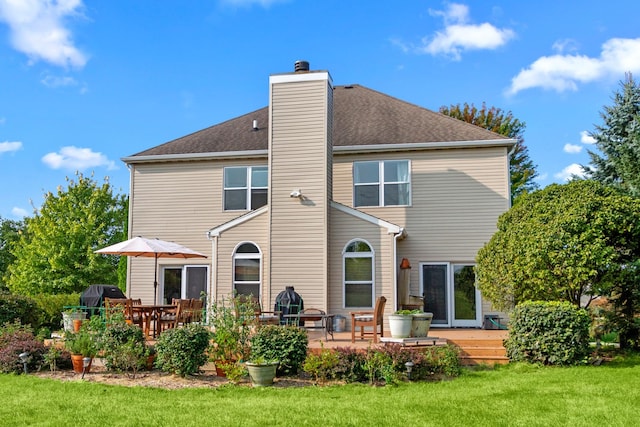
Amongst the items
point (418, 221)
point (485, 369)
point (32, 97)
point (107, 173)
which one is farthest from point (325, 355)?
point (107, 173)

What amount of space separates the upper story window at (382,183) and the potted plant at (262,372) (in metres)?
8.54

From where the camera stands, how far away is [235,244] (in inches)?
604

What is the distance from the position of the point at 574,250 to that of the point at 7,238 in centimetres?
4918

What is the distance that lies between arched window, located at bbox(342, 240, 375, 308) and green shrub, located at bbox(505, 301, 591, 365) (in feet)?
14.9

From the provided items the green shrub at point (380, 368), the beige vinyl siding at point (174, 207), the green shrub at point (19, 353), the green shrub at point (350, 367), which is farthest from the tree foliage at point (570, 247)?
the green shrub at point (19, 353)

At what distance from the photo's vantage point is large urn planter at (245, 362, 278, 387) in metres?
8.94

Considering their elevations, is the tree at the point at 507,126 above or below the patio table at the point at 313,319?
above

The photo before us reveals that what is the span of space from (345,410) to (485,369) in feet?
13.7

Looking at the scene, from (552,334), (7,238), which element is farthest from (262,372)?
(7,238)

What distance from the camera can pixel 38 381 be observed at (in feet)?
30.1

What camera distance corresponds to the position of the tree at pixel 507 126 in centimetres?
3089

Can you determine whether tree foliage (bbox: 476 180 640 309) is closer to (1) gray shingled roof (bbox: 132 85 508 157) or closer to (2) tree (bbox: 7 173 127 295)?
(1) gray shingled roof (bbox: 132 85 508 157)

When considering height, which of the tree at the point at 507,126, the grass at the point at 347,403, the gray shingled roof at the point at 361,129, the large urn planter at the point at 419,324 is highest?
the tree at the point at 507,126

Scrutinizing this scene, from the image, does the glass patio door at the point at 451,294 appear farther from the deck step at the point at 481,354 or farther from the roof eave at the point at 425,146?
the deck step at the point at 481,354
